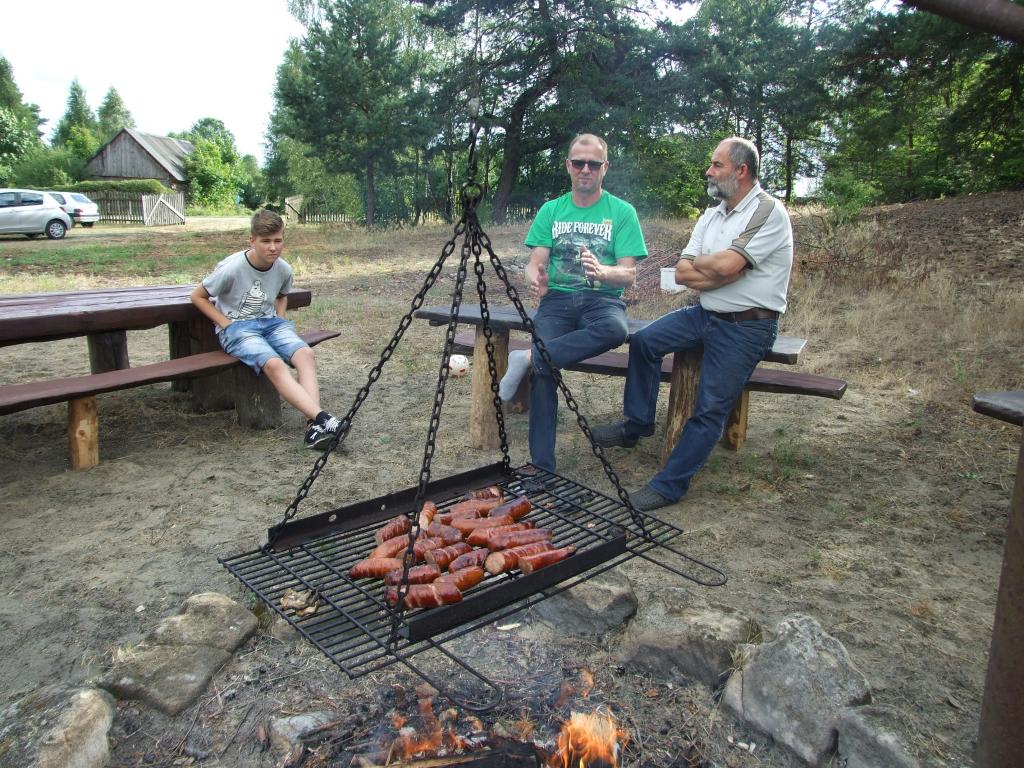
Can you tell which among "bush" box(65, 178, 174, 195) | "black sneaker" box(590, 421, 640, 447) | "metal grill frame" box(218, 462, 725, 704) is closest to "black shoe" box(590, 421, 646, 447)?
"black sneaker" box(590, 421, 640, 447)

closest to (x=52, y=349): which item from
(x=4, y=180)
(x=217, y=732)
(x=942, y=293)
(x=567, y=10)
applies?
(x=217, y=732)

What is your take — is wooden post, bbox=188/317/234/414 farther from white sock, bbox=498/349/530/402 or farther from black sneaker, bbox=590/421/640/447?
black sneaker, bbox=590/421/640/447

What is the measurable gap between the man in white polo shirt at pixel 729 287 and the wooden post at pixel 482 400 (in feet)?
4.06

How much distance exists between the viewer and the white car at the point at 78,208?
23072mm

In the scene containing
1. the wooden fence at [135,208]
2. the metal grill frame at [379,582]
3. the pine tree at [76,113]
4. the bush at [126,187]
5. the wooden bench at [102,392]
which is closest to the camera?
the metal grill frame at [379,582]

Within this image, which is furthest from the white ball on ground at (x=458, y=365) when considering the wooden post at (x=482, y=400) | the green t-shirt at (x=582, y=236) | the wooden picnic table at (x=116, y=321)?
the green t-shirt at (x=582, y=236)

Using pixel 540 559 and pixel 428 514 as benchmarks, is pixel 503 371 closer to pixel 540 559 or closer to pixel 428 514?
pixel 428 514

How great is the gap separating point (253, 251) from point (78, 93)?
2979 inches

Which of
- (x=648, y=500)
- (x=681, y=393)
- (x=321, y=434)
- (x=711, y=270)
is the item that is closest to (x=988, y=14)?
(x=711, y=270)

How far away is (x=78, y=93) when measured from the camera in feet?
218

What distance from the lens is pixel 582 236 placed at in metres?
4.37

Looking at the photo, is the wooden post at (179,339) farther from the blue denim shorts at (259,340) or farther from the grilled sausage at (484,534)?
the grilled sausage at (484,534)

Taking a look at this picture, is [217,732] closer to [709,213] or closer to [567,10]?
[709,213]

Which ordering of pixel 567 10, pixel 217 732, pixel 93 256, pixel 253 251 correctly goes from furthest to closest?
pixel 567 10 → pixel 93 256 → pixel 253 251 → pixel 217 732
